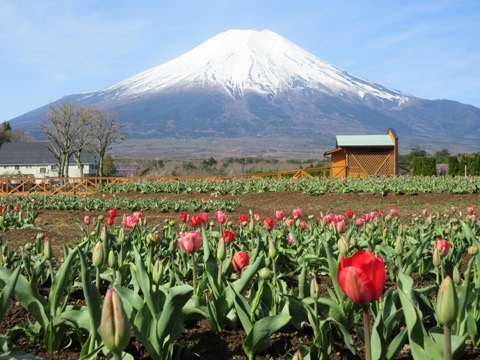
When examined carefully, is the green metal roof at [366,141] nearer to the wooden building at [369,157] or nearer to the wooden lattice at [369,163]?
the wooden building at [369,157]

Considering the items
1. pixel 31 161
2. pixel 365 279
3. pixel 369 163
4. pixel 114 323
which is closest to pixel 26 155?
Answer: pixel 31 161

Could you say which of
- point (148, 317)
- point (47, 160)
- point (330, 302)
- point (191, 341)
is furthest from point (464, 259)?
point (47, 160)

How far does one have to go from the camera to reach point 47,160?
74.6 meters

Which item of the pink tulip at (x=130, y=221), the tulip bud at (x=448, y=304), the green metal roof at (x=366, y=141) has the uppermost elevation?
the green metal roof at (x=366, y=141)

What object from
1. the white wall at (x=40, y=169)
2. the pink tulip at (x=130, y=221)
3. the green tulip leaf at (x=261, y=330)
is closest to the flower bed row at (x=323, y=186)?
the pink tulip at (x=130, y=221)

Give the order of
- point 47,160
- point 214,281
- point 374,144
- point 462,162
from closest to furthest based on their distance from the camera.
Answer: point 214,281
point 462,162
point 374,144
point 47,160

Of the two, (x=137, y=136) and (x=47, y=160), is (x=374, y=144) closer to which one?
(x=47, y=160)

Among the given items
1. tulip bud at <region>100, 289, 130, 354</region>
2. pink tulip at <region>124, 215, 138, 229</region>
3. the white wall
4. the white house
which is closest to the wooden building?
pink tulip at <region>124, 215, 138, 229</region>

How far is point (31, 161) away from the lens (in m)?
73.8

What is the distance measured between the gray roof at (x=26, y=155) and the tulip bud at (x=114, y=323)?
7547 centimetres

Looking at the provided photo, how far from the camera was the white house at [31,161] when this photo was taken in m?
73.5

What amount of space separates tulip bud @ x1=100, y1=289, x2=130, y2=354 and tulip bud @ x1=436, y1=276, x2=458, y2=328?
84 centimetres

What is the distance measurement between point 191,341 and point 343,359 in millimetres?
702

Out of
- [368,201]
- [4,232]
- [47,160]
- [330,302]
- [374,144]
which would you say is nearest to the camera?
[330,302]
